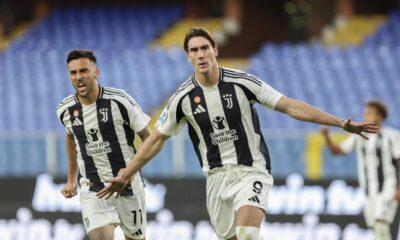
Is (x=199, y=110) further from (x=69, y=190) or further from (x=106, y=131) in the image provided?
(x=69, y=190)

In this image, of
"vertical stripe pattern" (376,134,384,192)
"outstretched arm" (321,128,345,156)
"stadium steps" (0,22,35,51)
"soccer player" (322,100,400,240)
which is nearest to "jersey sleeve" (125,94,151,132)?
"outstretched arm" (321,128,345,156)

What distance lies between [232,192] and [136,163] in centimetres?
74

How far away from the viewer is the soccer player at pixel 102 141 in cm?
820

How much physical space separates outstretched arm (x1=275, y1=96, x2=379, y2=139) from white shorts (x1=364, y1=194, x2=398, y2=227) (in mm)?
3834

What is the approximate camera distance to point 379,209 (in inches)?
434

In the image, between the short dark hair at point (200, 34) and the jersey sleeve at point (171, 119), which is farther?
the jersey sleeve at point (171, 119)

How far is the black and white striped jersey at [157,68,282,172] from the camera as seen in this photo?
7.72 meters

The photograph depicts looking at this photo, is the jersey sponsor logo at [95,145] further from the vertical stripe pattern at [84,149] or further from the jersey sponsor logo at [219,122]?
the jersey sponsor logo at [219,122]

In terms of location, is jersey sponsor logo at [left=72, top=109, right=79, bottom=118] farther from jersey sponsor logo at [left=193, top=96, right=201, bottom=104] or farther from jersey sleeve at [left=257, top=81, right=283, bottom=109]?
jersey sleeve at [left=257, top=81, right=283, bottom=109]

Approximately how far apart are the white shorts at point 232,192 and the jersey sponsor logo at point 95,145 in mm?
877

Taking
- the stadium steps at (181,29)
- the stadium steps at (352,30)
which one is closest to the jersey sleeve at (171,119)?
the stadium steps at (352,30)

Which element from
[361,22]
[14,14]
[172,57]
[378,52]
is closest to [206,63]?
[378,52]

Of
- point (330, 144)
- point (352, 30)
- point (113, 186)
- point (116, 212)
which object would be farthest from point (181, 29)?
point (113, 186)

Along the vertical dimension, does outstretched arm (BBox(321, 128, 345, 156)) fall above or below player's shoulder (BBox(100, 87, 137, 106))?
below
